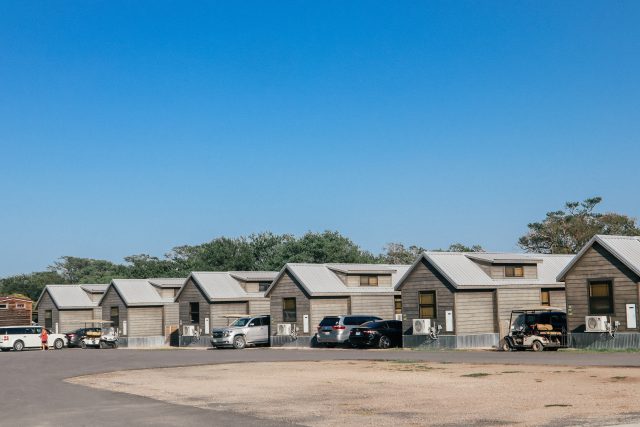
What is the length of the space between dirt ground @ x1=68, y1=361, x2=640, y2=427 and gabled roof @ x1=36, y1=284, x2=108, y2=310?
45743 millimetres

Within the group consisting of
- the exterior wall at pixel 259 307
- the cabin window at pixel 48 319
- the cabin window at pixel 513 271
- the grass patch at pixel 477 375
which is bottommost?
the grass patch at pixel 477 375

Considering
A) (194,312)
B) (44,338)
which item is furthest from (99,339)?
(194,312)

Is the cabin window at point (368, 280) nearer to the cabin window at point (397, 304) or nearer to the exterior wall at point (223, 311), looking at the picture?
the cabin window at point (397, 304)

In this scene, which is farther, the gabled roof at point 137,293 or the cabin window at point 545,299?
the gabled roof at point 137,293

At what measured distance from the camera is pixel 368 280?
5606 centimetres

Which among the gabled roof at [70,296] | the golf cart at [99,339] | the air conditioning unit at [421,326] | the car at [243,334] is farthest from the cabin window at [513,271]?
the gabled roof at [70,296]

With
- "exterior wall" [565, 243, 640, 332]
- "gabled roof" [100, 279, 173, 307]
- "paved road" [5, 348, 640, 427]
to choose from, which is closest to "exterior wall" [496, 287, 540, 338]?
"exterior wall" [565, 243, 640, 332]

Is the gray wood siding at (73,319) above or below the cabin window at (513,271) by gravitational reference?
below

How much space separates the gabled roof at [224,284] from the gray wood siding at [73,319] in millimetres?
15540

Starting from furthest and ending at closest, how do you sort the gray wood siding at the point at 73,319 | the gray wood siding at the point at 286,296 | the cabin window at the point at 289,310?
the gray wood siding at the point at 73,319 < the cabin window at the point at 289,310 < the gray wood siding at the point at 286,296

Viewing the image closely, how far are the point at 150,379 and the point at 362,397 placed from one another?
9.81 metres

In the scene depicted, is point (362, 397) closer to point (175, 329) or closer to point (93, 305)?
point (175, 329)

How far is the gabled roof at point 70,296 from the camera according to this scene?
75200mm

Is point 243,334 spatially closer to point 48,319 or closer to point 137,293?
point 137,293
